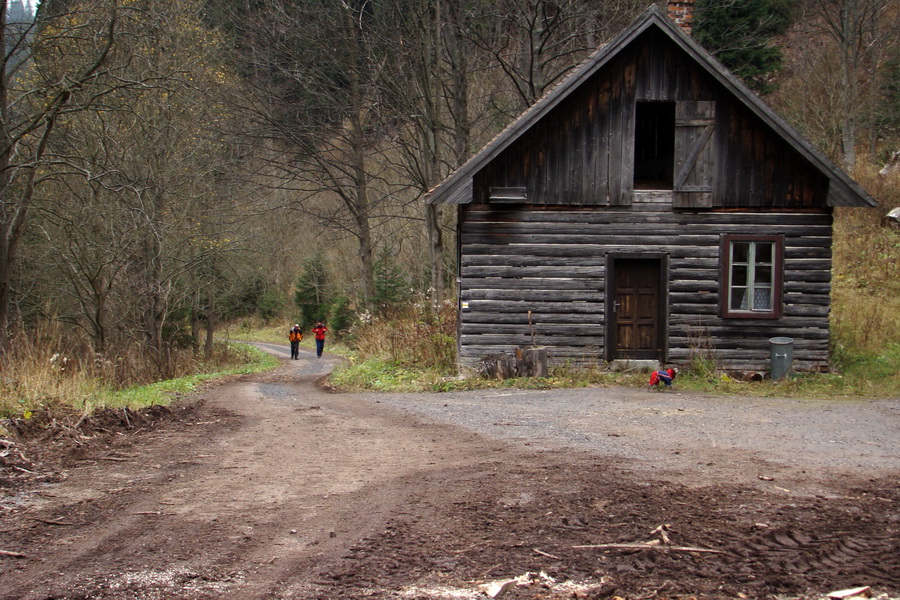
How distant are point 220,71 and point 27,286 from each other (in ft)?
31.8

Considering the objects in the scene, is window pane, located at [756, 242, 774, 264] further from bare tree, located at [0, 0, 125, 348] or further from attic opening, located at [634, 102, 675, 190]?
bare tree, located at [0, 0, 125, 348]

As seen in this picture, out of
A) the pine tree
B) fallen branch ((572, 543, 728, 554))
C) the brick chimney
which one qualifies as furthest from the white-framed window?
the pine tree

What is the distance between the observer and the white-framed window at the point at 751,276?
15.7 meters

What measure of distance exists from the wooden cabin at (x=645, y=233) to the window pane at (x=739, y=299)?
30 millimetres

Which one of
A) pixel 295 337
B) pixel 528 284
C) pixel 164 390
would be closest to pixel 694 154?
pixel 528 284

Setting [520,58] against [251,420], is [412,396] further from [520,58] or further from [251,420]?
[520,58]

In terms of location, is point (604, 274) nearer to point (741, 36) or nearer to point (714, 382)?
point (714, 382)

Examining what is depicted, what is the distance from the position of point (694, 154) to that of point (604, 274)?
9.98ft

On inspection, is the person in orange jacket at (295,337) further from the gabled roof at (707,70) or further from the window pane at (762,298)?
the window pane at (762,298)

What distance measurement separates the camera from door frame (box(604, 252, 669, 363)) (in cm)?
1585

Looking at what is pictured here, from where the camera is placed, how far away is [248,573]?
4.45 metres

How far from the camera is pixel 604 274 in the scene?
15906mm

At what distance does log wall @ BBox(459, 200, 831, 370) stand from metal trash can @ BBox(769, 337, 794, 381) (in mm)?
418

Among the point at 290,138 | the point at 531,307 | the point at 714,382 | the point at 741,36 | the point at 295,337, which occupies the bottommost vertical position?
the point at 295,337
